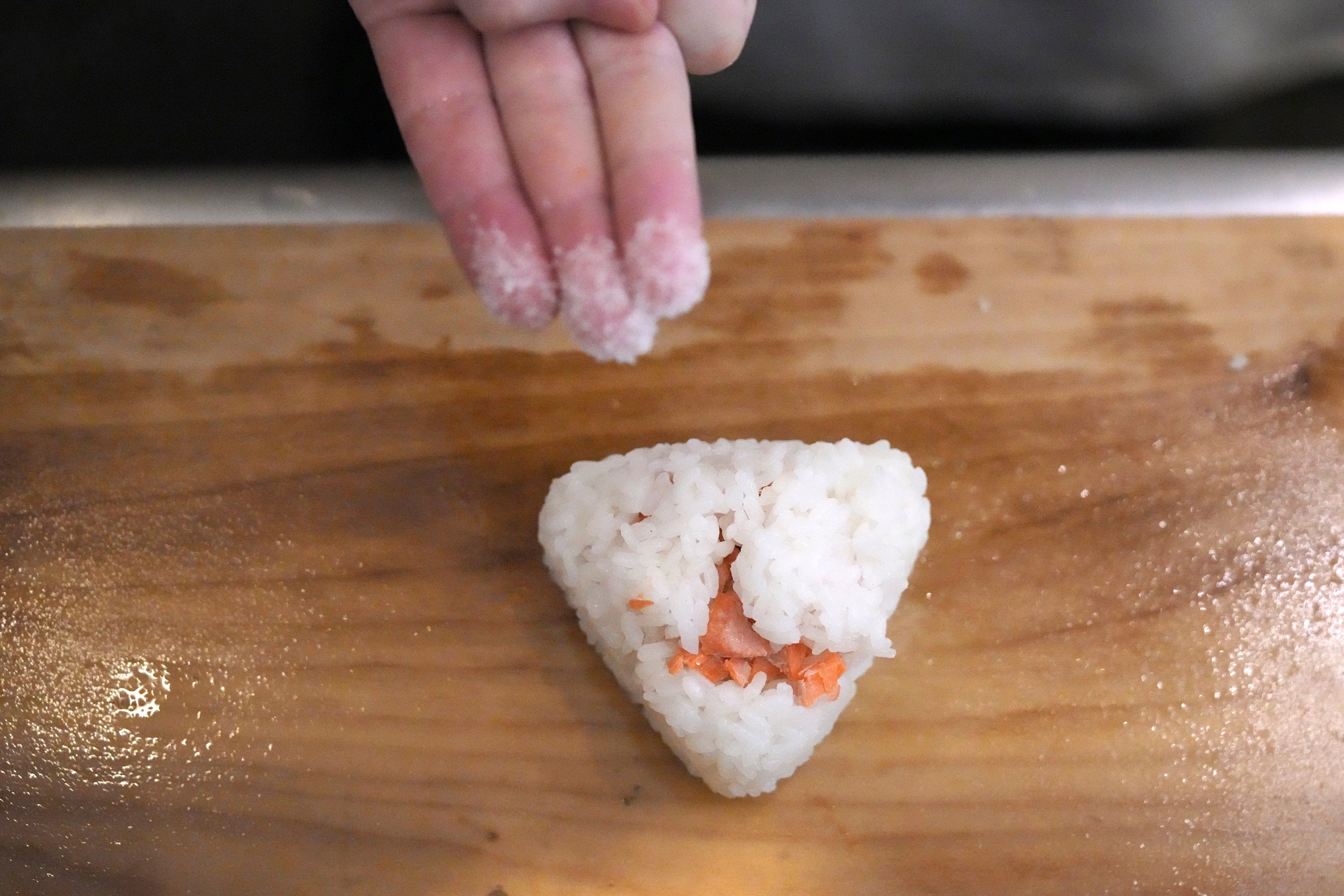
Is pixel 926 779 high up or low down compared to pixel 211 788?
down

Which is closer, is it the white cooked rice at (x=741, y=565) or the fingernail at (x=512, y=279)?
the fingernail at (x=512, y=279)

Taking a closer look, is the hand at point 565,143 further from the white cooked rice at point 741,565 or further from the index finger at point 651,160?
the white cooked rice at point 741,565

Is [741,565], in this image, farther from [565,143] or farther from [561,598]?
[565,143]

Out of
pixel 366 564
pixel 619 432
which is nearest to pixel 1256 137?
pixel 619 432

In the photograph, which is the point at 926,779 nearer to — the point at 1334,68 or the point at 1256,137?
the point at 1256,137

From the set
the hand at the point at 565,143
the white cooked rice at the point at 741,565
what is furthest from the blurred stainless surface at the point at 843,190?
the white cooked rice at the point at 741,565
